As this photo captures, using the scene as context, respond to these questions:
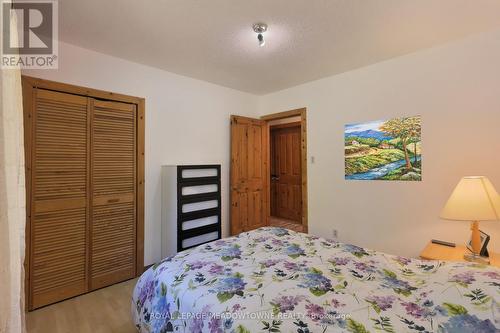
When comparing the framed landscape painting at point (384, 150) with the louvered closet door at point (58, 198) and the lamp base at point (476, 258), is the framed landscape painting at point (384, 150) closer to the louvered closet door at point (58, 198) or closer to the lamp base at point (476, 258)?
the lamp base at point (476, 258)

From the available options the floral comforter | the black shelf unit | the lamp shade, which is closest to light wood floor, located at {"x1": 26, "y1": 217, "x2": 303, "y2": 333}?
the floral comforter

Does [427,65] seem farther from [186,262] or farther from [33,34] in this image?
[33,34]

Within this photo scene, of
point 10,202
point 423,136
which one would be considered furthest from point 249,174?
point 10,202

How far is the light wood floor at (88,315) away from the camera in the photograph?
191 centimetres

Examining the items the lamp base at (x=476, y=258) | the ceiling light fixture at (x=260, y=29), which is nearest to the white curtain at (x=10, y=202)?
the ceiling light fixture at (x=260, y=29)

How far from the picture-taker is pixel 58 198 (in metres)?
2.30

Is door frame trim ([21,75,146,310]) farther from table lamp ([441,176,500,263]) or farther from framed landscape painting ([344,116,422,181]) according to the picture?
table lamp ([441,176,500,263])

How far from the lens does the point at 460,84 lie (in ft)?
7.75

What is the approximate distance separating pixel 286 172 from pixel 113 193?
3697 millimetres

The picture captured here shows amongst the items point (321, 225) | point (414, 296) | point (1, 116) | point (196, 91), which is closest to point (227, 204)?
point (321, 225)

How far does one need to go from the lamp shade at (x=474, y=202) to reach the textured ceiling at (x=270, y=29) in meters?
1.38

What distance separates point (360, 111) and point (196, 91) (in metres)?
2.22

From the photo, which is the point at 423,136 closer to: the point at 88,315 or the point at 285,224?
the point at 285,224

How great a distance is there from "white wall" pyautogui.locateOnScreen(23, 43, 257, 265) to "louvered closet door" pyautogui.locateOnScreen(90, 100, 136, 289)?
191 millimetres
